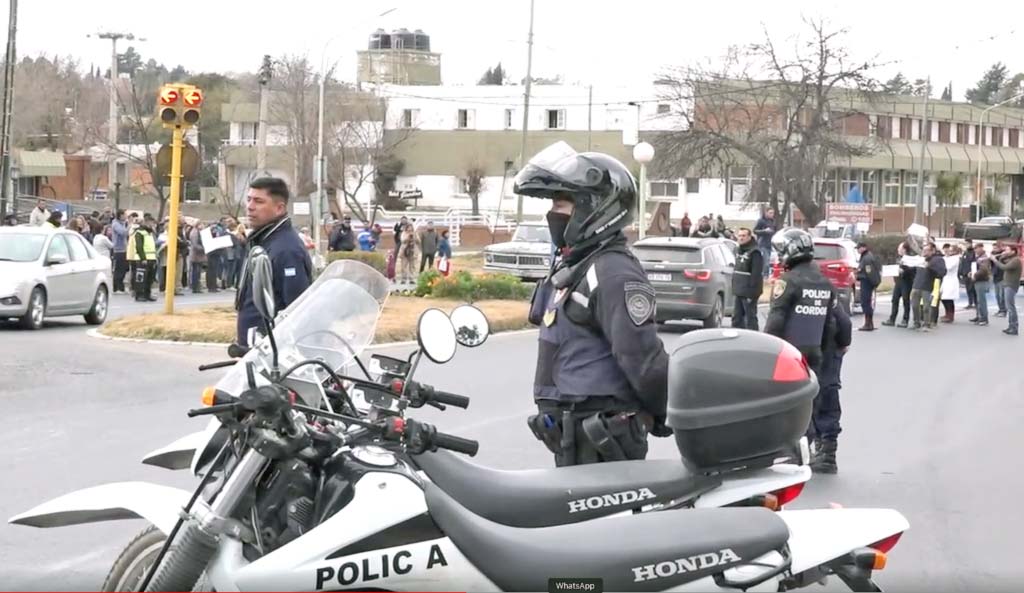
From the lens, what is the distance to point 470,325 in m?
5.07

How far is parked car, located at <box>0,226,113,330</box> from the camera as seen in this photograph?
2038 centimetres

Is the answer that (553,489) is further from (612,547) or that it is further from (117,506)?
(117,506)

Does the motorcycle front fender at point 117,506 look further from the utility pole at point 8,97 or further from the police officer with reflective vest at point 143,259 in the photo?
the utility pole at point 8,97

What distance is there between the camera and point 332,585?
13.1 feet

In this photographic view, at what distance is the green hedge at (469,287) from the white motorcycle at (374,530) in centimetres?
2210

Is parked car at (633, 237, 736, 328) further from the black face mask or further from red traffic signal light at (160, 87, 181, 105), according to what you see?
the black face mask

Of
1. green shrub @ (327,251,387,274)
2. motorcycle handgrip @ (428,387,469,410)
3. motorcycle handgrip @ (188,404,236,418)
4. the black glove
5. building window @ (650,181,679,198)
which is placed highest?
building window @ (650,181,679,198)

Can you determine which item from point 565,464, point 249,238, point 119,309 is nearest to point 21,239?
point 119,309

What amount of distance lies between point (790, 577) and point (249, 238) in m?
4.16

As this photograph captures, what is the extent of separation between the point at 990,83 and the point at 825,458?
157 m

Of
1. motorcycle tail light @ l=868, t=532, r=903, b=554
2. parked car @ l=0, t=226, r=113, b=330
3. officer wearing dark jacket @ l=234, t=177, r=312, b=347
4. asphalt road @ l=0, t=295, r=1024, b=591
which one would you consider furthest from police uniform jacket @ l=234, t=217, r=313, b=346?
parked car @ l=0, t=226, r=113, b=330

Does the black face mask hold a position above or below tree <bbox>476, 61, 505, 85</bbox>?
below

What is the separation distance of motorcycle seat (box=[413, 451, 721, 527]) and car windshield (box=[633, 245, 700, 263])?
1933 centimetres

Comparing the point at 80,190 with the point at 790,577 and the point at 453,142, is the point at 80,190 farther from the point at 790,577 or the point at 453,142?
the point at 790,577
